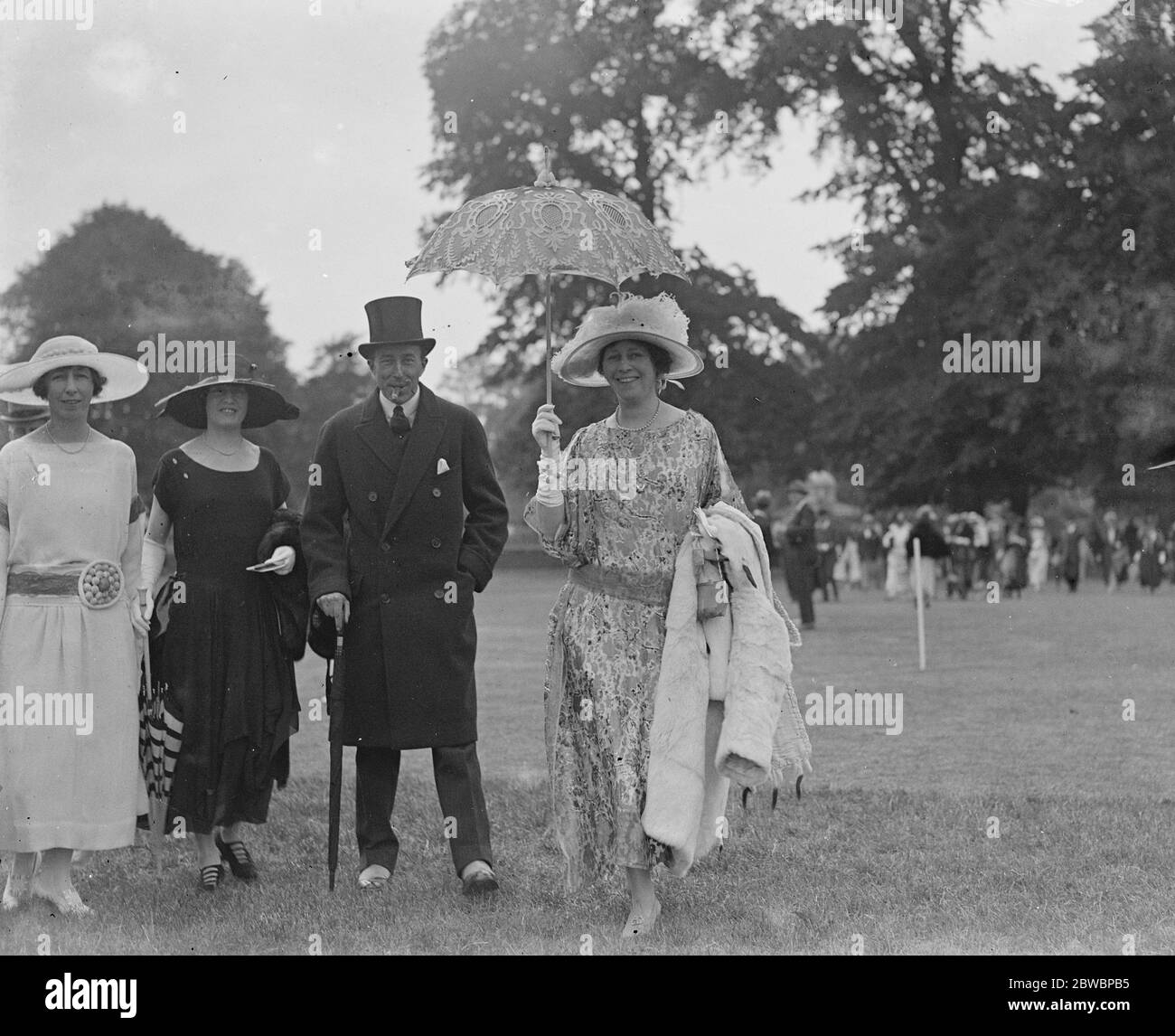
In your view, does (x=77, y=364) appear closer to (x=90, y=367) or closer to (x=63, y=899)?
(x=90, y=367)

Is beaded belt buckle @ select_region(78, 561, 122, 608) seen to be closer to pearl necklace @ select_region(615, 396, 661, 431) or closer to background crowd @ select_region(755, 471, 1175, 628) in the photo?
pearl necklace @ select_region(615, 396, 661, 431)

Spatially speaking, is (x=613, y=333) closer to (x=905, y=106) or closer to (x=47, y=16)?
(x=47, y=16)

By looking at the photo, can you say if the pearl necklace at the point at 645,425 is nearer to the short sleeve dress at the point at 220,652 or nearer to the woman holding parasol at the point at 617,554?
the woman holding parasol at the point at 617,554

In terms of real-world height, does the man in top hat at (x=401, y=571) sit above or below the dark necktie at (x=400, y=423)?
Answer: below

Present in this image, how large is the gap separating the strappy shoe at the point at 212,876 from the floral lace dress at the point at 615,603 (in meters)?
1.57

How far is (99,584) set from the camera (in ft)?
21.0

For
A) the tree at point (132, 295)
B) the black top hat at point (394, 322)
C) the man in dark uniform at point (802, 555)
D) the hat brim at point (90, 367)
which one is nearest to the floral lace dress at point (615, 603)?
the black top hat at point (394, 322)

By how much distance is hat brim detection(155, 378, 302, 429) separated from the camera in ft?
22.7

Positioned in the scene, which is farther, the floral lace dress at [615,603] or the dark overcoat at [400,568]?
the dark overcoat at [400,568]

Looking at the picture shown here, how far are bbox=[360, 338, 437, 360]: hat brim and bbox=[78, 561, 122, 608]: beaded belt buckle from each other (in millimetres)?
1335

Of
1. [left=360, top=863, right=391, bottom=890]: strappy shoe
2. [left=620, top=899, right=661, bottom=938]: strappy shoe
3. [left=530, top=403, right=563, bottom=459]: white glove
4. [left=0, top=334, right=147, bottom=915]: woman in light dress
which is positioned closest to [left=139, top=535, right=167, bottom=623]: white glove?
[left=0, top=334, right=147, bottom=915]: woman in light dress

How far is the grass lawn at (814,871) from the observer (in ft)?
18.4

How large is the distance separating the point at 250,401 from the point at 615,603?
2.05 m
